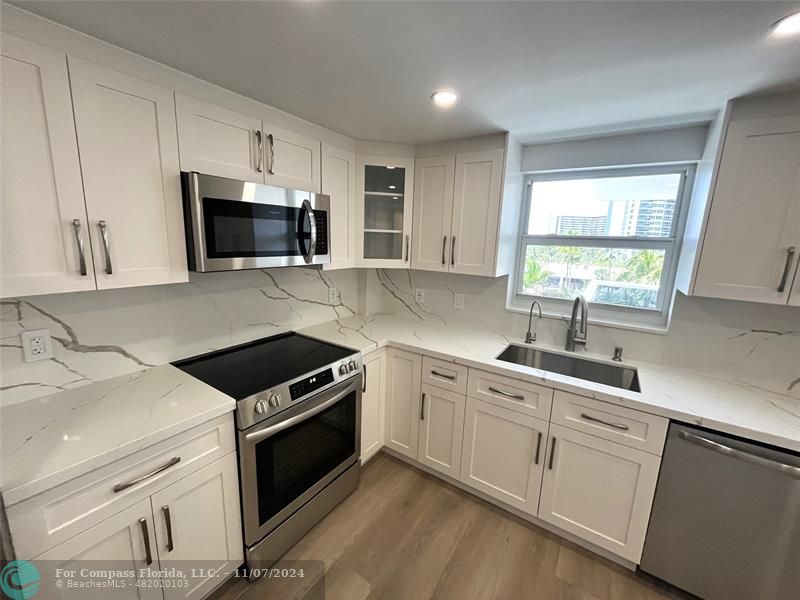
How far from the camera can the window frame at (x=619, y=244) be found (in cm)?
190

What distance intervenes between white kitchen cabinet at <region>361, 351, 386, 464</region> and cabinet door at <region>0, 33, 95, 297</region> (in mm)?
1442

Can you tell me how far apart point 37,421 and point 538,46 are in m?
2.18

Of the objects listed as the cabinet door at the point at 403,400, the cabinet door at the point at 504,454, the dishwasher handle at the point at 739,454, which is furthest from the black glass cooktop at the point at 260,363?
the dishwasher handle at the point at 739,454

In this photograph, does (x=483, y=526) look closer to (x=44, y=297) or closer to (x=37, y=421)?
(x=37, y=421)

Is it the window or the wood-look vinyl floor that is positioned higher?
the window

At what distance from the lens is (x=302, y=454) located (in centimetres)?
167

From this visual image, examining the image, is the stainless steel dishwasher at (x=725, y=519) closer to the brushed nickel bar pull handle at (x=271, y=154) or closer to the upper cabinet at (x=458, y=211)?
the upper cabinet at (x=458, y=211)

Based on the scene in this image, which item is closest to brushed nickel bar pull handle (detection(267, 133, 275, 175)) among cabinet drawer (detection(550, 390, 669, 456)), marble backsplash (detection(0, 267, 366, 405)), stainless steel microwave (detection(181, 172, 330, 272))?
stainless steel microwave (detection(181, 172, 330, 272))

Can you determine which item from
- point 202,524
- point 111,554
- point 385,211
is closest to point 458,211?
point 385,211

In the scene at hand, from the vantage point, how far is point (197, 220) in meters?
1.39

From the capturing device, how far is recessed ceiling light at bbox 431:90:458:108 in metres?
1.50

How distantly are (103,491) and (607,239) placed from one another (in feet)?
8.90

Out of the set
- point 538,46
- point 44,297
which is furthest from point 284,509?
point 538,46

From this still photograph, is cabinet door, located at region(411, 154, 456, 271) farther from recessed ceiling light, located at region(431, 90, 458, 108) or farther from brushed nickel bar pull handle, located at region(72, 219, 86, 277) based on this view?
brushed nickel bar pull handle, located at region(72, 219, 86, 277)
